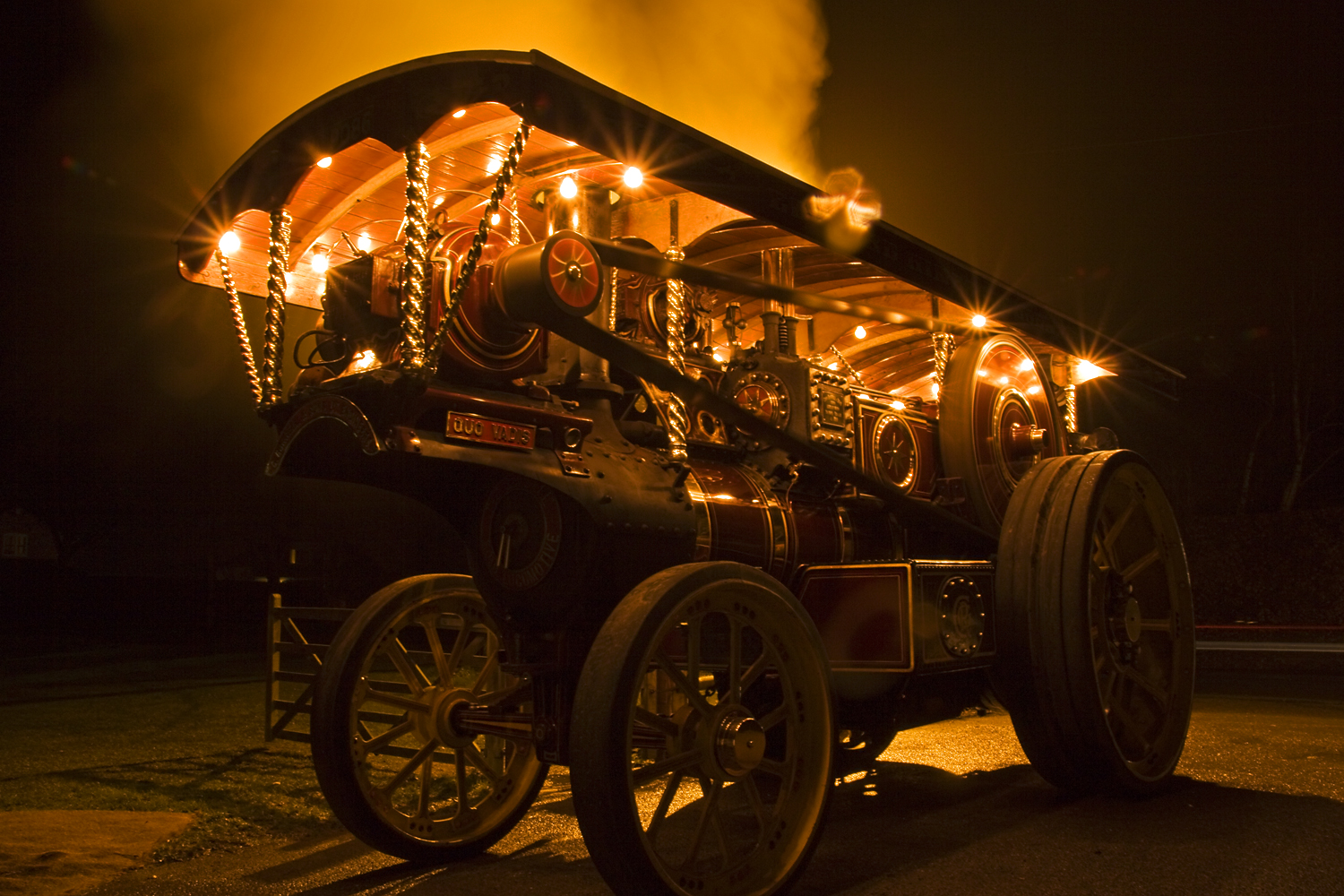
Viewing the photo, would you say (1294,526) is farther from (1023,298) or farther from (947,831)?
(947,831)

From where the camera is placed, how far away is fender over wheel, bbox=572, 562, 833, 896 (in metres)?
2.79

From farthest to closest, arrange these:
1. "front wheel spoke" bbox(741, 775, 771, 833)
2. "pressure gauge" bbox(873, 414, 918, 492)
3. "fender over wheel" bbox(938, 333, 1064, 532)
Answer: "fender over wheel" bbox(938, 333, 1064, 532) < "pressure gauge" bbox(873, 414, 918, 492) < "front wheel spoke" bbox(741, 775, 771, 833)

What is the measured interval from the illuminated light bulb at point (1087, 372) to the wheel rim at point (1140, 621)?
5.11ft

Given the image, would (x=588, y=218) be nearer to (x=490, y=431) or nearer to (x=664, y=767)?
(x=490, y=431)

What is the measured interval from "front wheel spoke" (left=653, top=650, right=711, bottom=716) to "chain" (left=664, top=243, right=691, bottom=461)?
96cm

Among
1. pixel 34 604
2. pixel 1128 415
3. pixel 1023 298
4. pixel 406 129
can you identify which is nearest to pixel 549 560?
pixel 406 129

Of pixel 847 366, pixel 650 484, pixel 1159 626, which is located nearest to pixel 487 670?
pixel 650 484

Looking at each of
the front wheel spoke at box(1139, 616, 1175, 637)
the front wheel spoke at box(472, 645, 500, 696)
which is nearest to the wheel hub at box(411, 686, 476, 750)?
the front wheel spoke at box(472, 645, 500, 696)

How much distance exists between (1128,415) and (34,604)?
2226 cm

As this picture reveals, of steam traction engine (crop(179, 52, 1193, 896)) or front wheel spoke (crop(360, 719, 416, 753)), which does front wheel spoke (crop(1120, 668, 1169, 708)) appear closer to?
steam traction engine (crop(179, 52, 1193, 896))

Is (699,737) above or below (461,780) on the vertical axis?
above

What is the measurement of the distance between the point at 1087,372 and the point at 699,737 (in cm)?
438

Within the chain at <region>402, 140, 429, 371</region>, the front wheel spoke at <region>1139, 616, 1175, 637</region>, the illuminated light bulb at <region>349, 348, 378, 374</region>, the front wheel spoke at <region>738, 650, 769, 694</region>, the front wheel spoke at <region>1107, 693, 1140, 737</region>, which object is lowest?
the front wheel spoke at <region>1107, 693, 1140, 737</region>

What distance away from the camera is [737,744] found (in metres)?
3.21
